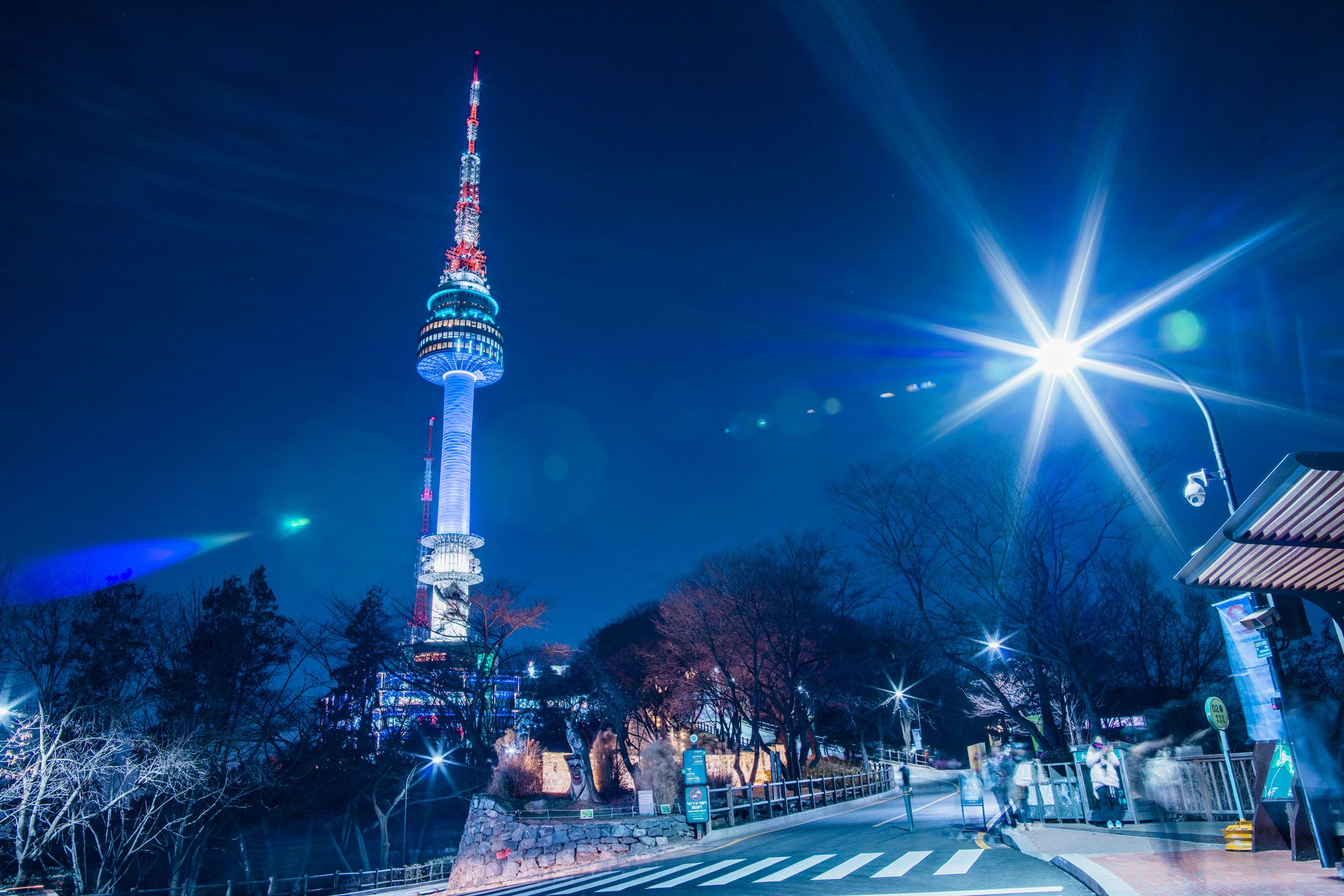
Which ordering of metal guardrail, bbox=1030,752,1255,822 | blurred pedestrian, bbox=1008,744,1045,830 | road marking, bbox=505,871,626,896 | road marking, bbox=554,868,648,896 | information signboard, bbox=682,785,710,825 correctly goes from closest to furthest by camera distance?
metal guardrail, bbox=1030,752,1255,822, road marking, bbox=554,868,648,896, road marking, bbox=505,871,626,896, blurred pedestrian, bbox=1008,744,1045,830, information signboard, bbox=682,785,710,825

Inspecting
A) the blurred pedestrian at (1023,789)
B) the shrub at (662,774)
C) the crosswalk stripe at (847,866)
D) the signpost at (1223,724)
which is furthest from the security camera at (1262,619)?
the shrub at (662,774)

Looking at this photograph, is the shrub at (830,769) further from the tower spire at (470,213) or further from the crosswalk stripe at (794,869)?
the tower spire at (470,213)

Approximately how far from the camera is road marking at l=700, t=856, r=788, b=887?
1201cm

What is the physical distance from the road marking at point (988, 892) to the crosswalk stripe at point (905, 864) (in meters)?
1.72

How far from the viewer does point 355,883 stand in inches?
1188

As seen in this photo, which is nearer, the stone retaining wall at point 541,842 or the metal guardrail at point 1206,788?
the metal guardrail at point 1206,788

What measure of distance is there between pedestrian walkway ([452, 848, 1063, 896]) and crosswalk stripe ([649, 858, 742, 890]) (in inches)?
0.5

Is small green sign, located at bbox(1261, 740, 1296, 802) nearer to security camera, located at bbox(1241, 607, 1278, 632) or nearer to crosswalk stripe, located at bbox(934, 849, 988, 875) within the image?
security camera, located at bbox(1241, 607, 1278, 632)

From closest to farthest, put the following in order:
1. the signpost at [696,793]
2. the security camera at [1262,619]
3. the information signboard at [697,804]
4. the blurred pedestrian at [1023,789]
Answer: the security camera at [1262,619]
the blurred pedestrian at [1023,789]
the signpost at [696,793]
the information signboard at [697,804]

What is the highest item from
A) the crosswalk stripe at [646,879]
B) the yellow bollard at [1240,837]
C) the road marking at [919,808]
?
the yellow bollard at [1240,837]

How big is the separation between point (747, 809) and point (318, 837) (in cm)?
2616

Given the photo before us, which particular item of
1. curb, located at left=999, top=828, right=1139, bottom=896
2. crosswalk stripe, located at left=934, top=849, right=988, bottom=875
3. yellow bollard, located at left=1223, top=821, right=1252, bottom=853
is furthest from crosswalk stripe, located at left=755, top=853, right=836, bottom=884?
yellow bollard, located at left=1223, top=821, right=1252, bottom=853

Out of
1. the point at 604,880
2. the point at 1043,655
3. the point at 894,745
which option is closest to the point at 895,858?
the point at 604,880

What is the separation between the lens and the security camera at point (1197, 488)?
10945 mm
